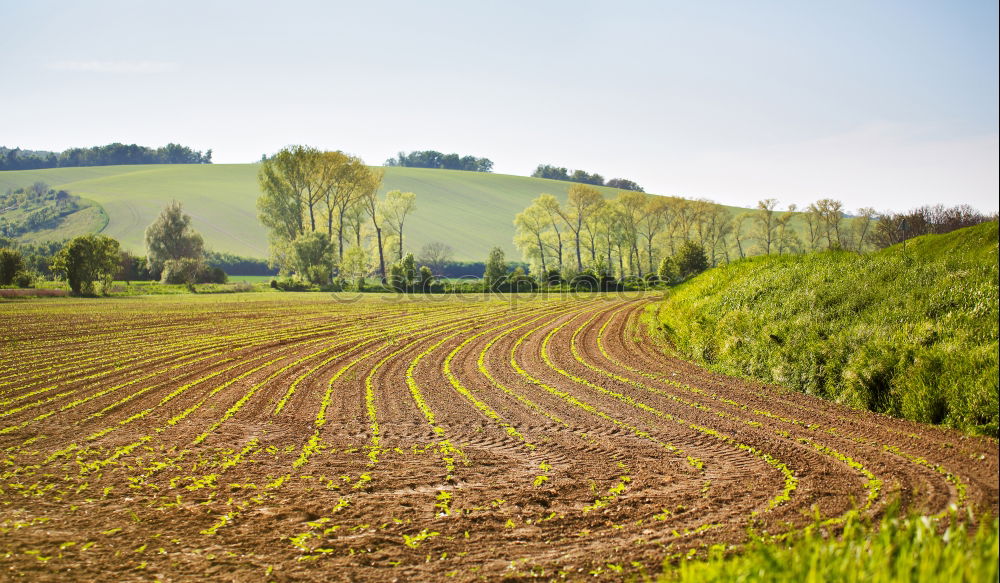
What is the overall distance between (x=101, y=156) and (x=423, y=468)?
14484 centimetres

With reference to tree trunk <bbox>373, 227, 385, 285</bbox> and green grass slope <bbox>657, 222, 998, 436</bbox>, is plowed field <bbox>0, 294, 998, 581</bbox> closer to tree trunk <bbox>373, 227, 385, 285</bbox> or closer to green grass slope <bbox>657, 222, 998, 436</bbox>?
green grass slope <bbox>657, 222, 998, 436</bbox>

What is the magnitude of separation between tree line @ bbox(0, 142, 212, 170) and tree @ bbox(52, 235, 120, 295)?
98.4 m

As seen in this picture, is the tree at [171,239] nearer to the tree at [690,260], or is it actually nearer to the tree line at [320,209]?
the tree line at [320,209]

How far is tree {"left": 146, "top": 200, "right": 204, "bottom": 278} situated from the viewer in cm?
6324

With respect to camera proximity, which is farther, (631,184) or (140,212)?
(631,184)

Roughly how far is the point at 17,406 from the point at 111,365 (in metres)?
A: 4.13

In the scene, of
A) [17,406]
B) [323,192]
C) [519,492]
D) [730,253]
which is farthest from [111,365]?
[730,253]

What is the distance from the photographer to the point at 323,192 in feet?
220

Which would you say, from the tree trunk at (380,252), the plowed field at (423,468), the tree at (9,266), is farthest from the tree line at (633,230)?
the plowed field at (423,468)

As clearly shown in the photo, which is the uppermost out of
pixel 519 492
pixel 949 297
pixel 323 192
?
pixel 323 192

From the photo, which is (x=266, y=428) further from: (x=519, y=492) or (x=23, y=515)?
(x=519, y=492)

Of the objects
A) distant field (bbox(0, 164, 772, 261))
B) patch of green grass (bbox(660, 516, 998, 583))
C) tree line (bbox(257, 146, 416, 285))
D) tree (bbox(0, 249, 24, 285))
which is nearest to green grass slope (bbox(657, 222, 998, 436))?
patch of green grass (bbox(660, 516, 998, 583))

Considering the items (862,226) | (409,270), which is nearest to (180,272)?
(409,270)

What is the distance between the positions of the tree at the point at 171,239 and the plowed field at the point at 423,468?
179 ft
